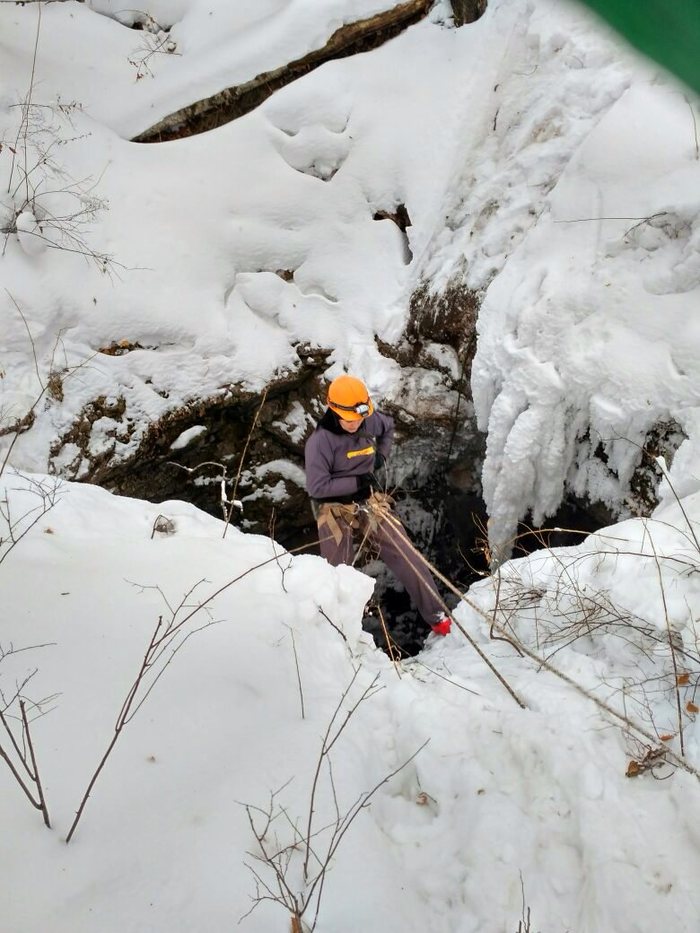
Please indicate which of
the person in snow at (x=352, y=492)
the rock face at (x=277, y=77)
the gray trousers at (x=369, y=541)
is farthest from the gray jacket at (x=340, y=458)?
the rock face at (x=277, y=77)

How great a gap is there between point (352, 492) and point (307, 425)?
4.34 feet

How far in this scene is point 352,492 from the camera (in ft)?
12.0

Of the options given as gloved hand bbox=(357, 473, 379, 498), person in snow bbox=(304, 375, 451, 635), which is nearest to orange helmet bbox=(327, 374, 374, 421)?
person in snow bbox=(304, 375, 451, 635)

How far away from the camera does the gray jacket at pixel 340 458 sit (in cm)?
354

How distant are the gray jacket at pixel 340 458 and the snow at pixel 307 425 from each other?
72 centimetres

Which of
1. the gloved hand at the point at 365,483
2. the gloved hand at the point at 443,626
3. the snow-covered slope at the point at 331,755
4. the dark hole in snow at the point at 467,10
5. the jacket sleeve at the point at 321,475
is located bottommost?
the gloved hand at the point at 443,626

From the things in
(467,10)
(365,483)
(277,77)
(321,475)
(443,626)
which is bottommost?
(443,626)

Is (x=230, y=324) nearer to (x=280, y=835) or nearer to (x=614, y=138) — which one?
(x=614, y=138)

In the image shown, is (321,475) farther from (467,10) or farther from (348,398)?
(467,10)

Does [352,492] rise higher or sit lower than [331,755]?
lower

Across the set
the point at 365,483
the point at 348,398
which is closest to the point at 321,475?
the point at 365,483

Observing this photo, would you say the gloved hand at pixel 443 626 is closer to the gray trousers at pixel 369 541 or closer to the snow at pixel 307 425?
the gray trousers at pixel 369 541

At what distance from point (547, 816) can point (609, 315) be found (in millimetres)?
2656

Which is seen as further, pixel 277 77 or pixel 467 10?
pixel 277 77
